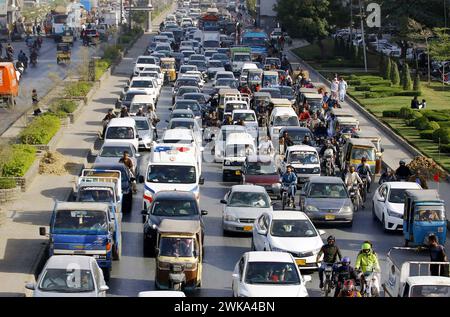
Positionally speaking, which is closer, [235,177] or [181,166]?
[181,166]

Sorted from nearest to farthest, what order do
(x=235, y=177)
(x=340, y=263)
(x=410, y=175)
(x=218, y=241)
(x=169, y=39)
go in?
(x=340, y=263) < (x=218, y=241) < (x=410, y=175) < (x=235, y=177) < (x=169, y=39)

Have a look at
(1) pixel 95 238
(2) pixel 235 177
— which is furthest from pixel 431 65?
(1) pixel 95 238

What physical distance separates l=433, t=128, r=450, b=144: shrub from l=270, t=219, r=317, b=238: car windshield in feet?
67.8

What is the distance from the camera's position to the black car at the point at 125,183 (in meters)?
37.9

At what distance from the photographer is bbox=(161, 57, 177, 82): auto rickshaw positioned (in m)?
78.1

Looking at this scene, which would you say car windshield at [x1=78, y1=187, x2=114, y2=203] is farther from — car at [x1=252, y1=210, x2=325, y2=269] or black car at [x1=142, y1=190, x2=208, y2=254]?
car at [x1=252, y1=210, x2=325, y2=269]

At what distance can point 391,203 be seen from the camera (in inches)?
1394

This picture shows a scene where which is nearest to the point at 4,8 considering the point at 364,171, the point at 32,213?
the point at 364,171

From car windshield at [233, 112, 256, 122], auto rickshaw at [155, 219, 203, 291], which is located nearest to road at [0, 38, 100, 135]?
car windshield at [233, 112, 256, 122]

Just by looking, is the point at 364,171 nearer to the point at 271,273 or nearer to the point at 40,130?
the point at 40,130

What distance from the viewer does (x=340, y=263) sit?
26250 millimetres

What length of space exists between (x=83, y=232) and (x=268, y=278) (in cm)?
531
